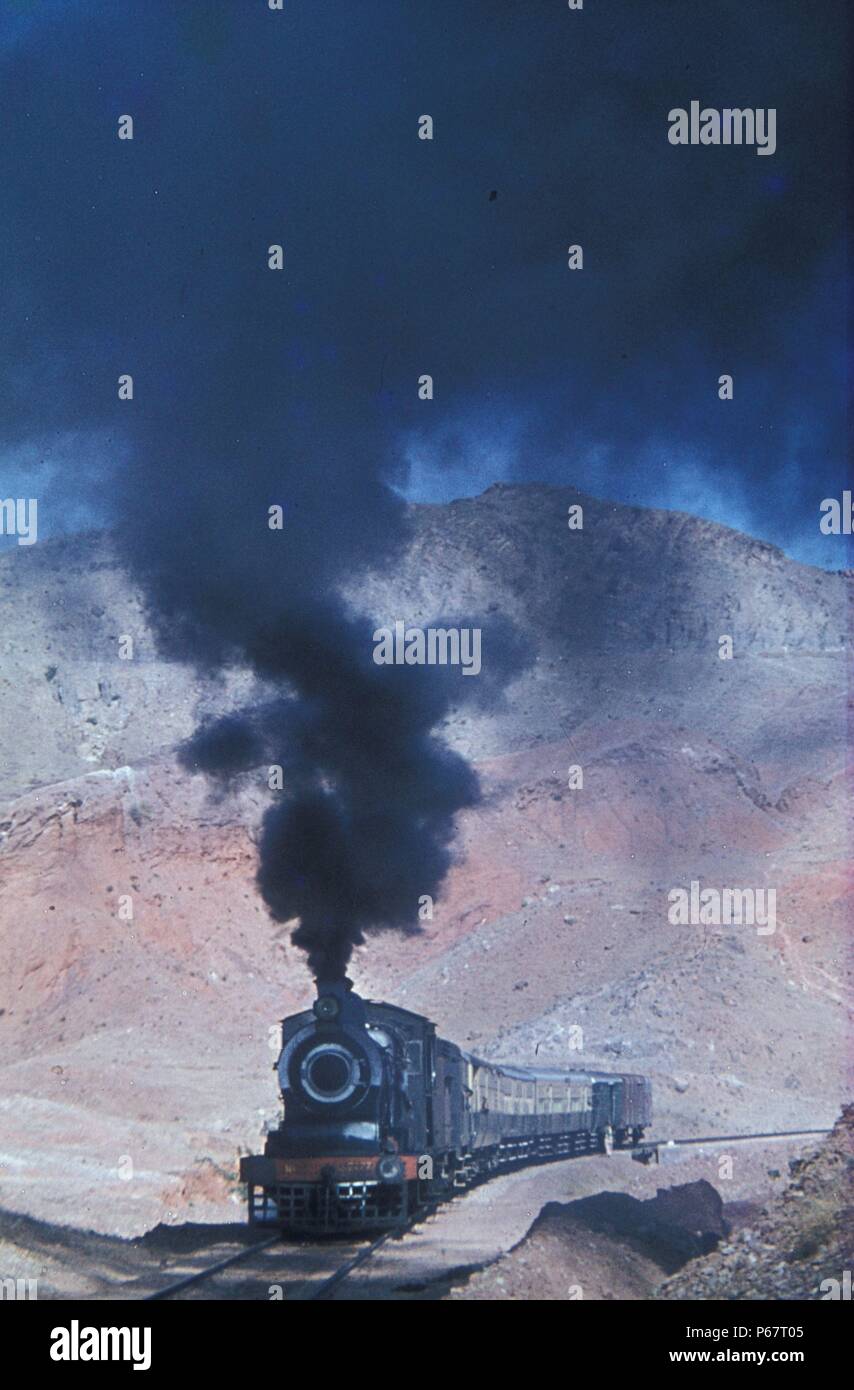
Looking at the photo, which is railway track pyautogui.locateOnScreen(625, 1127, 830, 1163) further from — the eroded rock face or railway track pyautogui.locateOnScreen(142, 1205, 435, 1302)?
railway track pyautogui.locateOnScreen(142, 1205, 435, 1302)

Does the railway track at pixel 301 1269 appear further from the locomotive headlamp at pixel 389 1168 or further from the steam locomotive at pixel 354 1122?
the locomotive headlamp at pixel 389 1168

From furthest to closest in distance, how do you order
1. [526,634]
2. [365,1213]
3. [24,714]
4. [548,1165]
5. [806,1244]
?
1. [526,634]
2. [24,714]
3. [548,1165]
4. [365,1213]
5. [806,1244]

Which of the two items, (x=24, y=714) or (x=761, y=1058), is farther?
(x=24, y=714)

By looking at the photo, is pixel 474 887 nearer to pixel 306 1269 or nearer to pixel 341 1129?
pixel 341 1129

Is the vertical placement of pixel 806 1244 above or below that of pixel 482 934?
below

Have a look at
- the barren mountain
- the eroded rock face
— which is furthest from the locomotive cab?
the barren mountain

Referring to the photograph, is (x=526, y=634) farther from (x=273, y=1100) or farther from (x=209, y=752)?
(x=273, y=1100)

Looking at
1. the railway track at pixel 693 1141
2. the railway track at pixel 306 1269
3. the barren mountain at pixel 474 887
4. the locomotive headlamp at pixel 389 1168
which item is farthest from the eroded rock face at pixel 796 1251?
the railway track at pixel 693 1141
